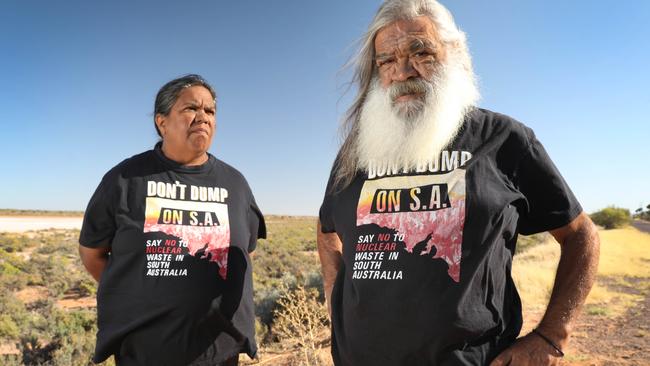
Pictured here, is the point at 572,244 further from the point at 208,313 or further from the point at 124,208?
the point at 124,208

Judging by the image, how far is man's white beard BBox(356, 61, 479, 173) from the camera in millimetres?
1744

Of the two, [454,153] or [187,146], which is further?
[187,146]

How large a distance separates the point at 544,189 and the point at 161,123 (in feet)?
7.40

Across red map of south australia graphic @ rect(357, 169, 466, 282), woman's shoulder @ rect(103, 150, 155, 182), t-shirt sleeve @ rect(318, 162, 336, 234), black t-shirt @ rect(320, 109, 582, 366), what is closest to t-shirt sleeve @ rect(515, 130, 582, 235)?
black t-shirt @ rect(320, 109, 582, 366)

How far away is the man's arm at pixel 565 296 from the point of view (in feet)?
4.85

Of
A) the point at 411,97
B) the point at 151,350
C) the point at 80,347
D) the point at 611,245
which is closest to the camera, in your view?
the point at 411,97

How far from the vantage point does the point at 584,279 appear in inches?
62.1

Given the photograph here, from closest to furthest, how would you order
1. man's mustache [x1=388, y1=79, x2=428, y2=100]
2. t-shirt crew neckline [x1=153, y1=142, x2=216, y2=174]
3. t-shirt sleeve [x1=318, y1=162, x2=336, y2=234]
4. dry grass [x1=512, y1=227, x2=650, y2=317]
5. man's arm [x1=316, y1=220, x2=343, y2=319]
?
man's mustache [x1=388, y1=79, x2=428, y2=100], t-shirt sleeve [x1=318, y1=162, x2=336, y2=234], man's arm [x1=316, y1=220, x2=343, y2=319], t-shirt crew neckline [x1=153, y1=142, x2=216, y2=174], dry grass [x1=512, y1=227, x2=650, y2=317]

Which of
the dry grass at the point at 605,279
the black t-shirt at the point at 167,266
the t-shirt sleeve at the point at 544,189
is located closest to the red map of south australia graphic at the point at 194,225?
the black t-shirt at the point at 167,266

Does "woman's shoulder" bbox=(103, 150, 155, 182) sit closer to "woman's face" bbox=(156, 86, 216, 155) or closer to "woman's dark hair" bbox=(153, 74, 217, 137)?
"woman's face" bbox=(156, 86, 216, 155)

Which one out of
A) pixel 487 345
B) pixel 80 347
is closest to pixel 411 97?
pixel 487 345

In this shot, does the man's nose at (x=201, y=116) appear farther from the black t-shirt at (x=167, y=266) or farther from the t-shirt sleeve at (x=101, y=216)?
the t-shirt sleeve at (x=101, y=216)

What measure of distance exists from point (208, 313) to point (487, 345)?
154 centimetres

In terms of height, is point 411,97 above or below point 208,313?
above
